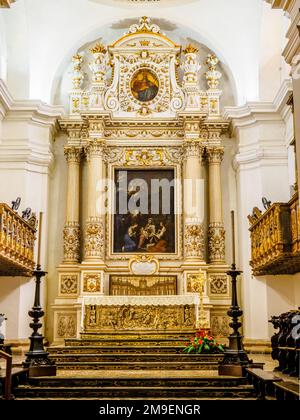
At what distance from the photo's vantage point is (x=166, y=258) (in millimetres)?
16453

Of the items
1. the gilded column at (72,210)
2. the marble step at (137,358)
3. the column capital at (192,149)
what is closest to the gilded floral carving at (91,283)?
the gilded column at (72,210)

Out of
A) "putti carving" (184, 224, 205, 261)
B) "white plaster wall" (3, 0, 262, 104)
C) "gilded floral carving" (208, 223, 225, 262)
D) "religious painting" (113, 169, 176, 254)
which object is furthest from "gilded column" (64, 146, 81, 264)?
"gilded floral carving" (208, 223, 225, 262)

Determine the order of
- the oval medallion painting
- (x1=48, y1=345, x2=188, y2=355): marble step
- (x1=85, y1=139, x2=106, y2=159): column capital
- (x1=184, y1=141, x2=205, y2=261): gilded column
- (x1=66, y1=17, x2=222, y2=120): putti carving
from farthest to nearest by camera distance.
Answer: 1. the oval medallion painting
2. (x1=66, y1=17, x2=222, y2=120): putti carving
3. (x1=85, y1=139, x2=106, y2=159): column capital
4. (x1=184, y1=141, x2=205, y2=261): gilded column
5. (x1=48, y1=345, x2=188, y2=355): marble step

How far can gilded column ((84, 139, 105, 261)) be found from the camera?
53.2ft

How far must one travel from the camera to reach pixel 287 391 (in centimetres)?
643

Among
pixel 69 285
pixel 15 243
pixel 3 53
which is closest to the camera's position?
pixel 15 243

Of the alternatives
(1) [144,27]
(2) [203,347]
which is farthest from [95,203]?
(2) [203,347]

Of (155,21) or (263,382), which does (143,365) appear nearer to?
(263,382)

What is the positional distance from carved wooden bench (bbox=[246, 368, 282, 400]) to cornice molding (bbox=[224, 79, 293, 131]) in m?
9.21

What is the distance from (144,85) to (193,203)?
13.0 ft

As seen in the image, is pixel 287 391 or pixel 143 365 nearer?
pixel 287 391

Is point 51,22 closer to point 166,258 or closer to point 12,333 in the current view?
point 166,258

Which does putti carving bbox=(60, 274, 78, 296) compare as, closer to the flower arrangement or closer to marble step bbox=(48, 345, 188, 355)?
marble step bbox=(48, 345, 188, 355)
